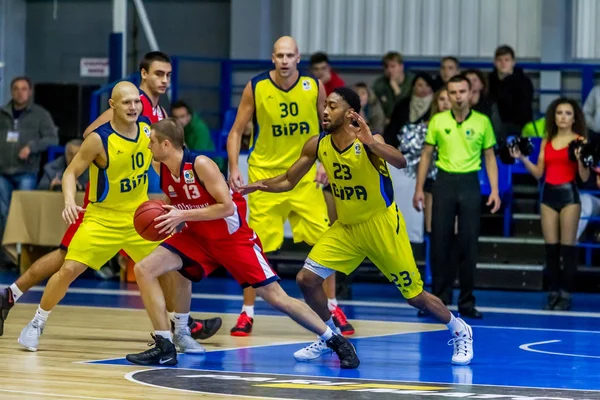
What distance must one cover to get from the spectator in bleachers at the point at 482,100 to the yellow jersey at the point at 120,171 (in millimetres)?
4640

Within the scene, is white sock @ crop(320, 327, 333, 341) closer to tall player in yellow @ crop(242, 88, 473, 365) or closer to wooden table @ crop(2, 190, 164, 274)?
tall player in yellow @ crop(242, 88, 473, 365)

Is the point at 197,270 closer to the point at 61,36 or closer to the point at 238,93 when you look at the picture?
the point at 238,93

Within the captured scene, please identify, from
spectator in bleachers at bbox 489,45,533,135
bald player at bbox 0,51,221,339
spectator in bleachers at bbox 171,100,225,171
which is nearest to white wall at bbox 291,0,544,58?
spectator in bleachers at bbox 489,45,533,135

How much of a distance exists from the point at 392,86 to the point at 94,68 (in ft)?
17.5

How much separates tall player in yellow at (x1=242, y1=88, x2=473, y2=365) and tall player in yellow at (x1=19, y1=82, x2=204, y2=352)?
0.97 m

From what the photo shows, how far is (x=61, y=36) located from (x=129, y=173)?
34.5ft

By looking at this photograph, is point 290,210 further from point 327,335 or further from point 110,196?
point 327,335

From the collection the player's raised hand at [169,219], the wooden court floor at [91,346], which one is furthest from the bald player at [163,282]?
the player's raised hand at [169,219]

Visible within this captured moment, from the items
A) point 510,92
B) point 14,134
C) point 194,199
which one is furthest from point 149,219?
point 14,134

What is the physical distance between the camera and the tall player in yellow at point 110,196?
8547mm

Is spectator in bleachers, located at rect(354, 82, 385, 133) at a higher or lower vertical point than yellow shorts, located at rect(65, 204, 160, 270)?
higher

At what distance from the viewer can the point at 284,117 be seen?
32.3 feet

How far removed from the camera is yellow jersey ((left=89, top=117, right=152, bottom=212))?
866 cm

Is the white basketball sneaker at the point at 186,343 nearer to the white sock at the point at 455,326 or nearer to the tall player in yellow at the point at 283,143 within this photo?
the tall player in yellow at the point at 283,143
